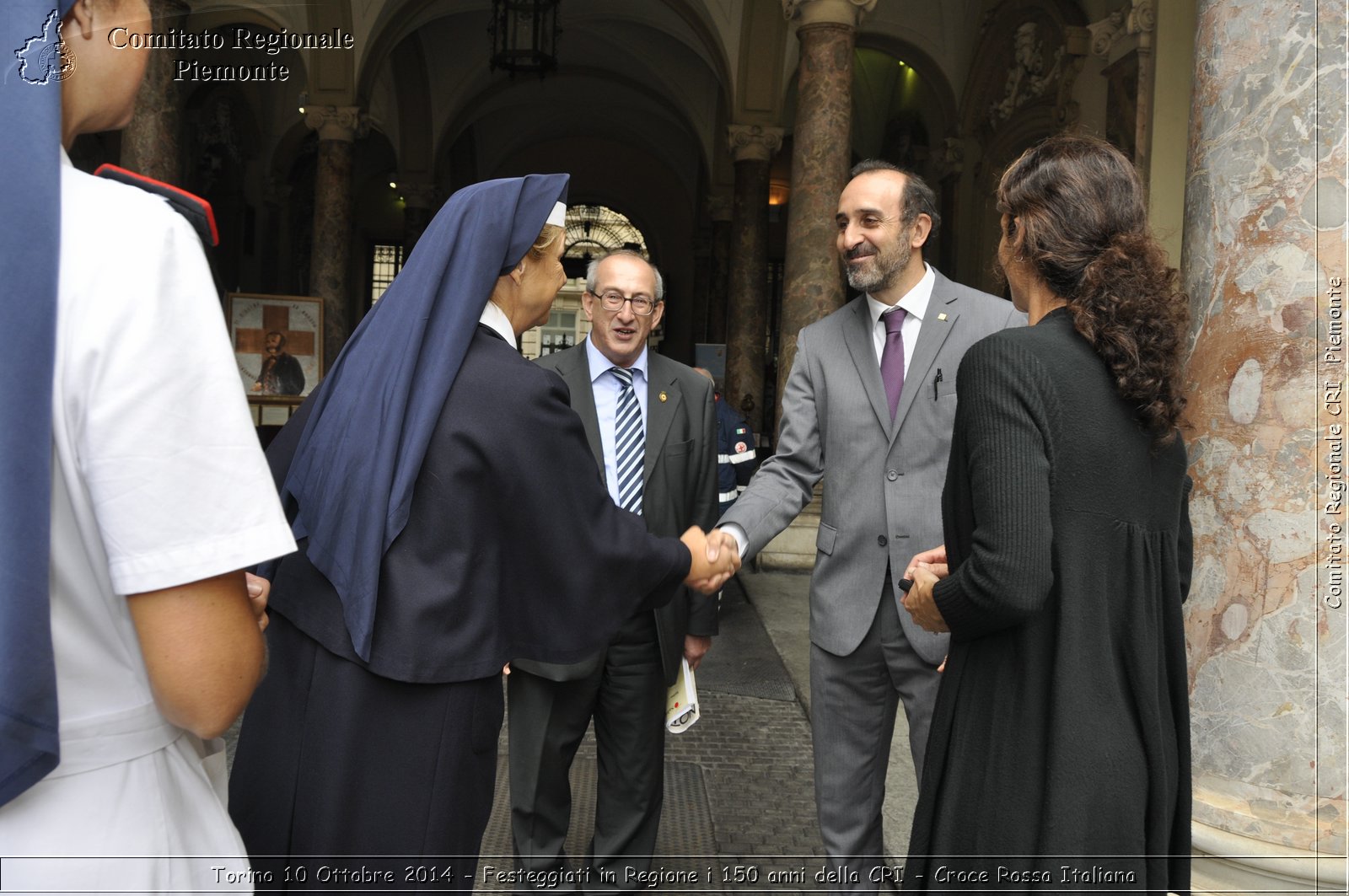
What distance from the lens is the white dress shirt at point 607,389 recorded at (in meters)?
3.16

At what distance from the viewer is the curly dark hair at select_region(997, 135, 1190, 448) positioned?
62.0 inches

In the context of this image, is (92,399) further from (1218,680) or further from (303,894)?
(1218,680)

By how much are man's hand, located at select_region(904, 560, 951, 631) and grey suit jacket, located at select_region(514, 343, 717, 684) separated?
118cm

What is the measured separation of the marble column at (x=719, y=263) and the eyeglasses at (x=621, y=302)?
45.4 feet

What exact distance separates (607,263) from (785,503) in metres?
1.01

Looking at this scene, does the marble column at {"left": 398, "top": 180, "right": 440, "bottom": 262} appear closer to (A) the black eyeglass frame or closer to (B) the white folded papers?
(A) the black eyeglass frame

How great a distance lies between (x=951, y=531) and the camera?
5.83ft

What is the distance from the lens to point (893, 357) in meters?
2.71

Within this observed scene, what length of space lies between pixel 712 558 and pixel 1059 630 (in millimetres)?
→ 988

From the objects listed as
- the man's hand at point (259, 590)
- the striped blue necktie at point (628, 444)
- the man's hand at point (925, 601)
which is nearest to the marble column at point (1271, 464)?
the man's hand at point (925, 601)

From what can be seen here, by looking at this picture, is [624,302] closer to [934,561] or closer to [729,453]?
[934,561]

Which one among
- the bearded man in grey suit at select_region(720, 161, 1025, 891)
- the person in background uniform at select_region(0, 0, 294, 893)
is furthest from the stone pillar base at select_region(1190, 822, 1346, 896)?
the person in background uniform at select_region(0, 0, 294, 893)

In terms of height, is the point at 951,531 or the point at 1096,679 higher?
the point at 951,531

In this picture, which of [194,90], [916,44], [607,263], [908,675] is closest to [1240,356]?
[908,675]
